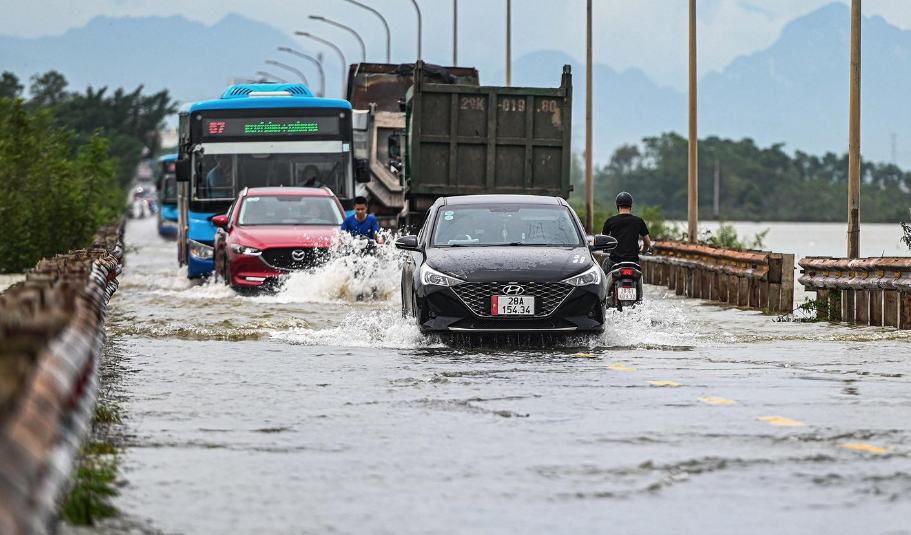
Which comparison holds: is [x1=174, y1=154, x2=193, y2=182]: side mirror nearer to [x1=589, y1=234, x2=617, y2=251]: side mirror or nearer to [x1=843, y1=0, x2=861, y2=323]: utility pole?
[x1=843, y1=0, x2=861, y2=323]: utility pole

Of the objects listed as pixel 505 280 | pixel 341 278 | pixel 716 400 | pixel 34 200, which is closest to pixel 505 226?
pixel 505 280

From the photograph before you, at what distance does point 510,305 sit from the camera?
15.3 meters

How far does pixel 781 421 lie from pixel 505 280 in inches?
221

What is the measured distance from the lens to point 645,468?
805 centimetres

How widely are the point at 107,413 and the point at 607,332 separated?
24.0ft

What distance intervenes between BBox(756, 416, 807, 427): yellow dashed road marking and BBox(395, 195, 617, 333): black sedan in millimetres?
5363

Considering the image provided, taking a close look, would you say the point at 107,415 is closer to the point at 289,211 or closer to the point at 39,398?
the point at 39,398

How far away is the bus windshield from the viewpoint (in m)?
28.7

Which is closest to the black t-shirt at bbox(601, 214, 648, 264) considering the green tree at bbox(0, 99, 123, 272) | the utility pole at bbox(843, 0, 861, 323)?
the utility pole at bbox(843, 0, 861, 323)

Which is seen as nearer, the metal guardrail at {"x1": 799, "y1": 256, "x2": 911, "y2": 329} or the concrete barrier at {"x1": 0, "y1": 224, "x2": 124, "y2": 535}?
the concrete barrier at {"x1": 0, "y1": 224, "x2": 124, "y2": 535}

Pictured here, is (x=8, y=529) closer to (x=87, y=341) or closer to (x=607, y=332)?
(x=87, y=341)

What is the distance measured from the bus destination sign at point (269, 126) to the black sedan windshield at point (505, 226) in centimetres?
1170

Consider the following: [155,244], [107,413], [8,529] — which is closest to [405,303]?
[107,413]

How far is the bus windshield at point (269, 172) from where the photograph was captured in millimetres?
28672
